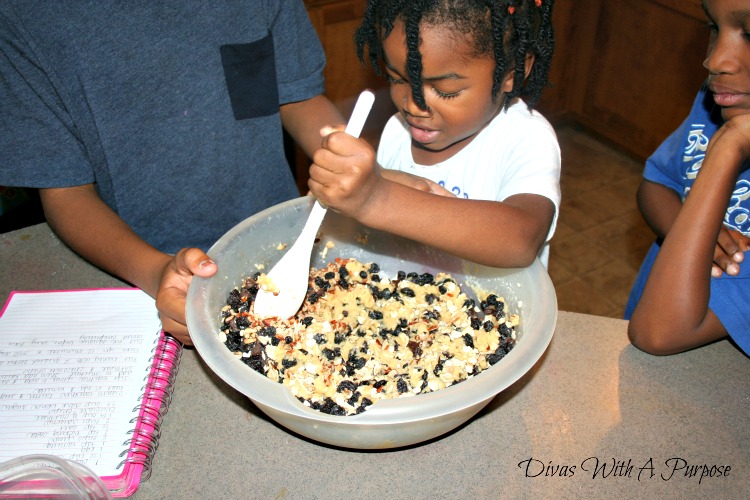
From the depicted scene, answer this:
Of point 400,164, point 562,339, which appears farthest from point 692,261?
point 400,164

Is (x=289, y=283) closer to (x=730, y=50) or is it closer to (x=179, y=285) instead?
(x=179, y=285)

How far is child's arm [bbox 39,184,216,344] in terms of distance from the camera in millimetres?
905

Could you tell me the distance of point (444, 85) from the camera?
2.93 feet

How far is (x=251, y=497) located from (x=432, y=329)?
33 cm

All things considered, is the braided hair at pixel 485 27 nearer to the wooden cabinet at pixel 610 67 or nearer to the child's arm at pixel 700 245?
the child's arm at pixel 700 245

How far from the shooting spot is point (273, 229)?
1.03 meters

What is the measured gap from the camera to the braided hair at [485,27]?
0.85 metres

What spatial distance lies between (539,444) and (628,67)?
96.7 inches

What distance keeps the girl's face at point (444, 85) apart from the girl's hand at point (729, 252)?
438 mm

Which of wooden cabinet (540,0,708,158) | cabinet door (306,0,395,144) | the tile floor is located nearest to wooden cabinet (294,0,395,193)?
cabinet door (306,0,395,144)

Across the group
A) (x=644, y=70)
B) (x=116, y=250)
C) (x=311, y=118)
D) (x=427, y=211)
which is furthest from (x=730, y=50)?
(x=644, y=70)

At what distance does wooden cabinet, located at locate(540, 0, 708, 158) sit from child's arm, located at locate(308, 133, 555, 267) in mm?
1987

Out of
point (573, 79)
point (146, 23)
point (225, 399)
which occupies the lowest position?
point (573, 79)

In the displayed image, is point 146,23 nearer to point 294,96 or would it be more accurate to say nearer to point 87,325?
point 294,96
